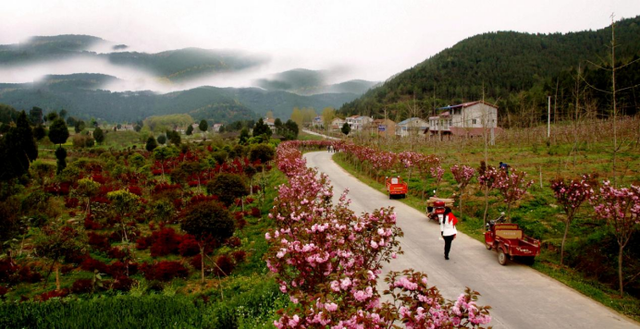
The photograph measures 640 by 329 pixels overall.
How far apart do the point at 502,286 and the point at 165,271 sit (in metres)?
8.09

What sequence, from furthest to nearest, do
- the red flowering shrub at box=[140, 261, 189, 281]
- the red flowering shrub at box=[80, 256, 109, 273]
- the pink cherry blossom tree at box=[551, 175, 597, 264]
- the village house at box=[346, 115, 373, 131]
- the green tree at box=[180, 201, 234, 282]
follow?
the village house at box=[346, 115, 373, 131] → the red flowering shrub at box=[80, 256, 109, 273] → the red flowering shrub at box=[140, 261, 189, 281] → the green tree at box=[180, 201, 234, 282] → the pink cherry blossom tree at box=[551, 175, 597, 264]

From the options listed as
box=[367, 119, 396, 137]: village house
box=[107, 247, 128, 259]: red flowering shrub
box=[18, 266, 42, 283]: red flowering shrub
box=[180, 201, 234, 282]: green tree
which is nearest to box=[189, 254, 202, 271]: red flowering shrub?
box=[180, 201, 234, 282]: green tree

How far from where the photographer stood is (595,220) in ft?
35.3

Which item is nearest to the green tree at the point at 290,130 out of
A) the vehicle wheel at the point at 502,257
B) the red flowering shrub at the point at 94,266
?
the red flowering shrub at the point at 94,266

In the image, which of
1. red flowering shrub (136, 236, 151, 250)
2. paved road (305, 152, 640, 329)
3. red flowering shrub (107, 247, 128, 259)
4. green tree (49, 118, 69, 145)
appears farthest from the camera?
green tree (49, 118, 69, 145)

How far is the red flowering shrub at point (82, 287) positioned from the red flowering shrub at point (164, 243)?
2.55 metres

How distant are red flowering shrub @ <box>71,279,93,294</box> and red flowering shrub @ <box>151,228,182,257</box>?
2553 mm

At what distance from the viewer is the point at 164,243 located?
12.2m

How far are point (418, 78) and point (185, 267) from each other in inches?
4702

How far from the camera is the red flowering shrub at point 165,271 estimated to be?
955 cm

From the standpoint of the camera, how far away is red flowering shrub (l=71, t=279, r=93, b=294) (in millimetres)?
8875

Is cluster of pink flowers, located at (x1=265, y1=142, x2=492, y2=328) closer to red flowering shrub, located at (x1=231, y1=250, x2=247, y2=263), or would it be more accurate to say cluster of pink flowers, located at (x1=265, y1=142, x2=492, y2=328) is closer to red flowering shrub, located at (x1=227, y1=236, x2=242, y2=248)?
red flowering shrub, located at (x1=231, y1=250, x2=247, y2=263)

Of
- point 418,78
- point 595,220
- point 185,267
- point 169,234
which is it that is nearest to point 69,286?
point 185,267

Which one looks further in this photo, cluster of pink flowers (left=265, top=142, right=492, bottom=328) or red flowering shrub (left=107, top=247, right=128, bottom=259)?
red flowering shrub (left=107, top=247, right=128, bottom=259)
